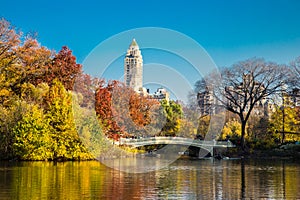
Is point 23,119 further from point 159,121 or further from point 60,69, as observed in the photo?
point 159,121

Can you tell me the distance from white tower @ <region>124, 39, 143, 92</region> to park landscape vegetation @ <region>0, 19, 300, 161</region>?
1.15 metres

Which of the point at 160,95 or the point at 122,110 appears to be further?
the point at 160,95

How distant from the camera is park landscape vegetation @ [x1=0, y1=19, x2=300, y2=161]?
27.8 meters

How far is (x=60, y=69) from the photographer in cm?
3775

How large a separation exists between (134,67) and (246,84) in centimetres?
887

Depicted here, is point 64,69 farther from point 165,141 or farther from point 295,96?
point 295,96

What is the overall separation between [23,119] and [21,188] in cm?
1467

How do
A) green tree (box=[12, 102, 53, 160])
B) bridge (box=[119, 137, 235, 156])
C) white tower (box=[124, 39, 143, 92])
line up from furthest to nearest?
white tower (box=[124, 39, 143, 92])
bridge (box=[119, 137, 235, 156])
green tree (box=[12, 102, 53, 160])

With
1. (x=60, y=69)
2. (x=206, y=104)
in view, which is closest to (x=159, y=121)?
(x=206, y=104)

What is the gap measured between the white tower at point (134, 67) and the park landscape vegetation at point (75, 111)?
1.15 m

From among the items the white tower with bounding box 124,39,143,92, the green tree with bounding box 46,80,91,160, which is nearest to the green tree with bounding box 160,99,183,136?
the white tower with bounding box 124,39,143,92

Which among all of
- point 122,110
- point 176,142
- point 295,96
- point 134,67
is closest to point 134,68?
point 134,67

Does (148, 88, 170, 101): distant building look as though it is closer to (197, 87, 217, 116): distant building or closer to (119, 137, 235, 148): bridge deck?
(197, 87, 217, 116): distant building

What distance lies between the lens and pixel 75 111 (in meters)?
29.0
